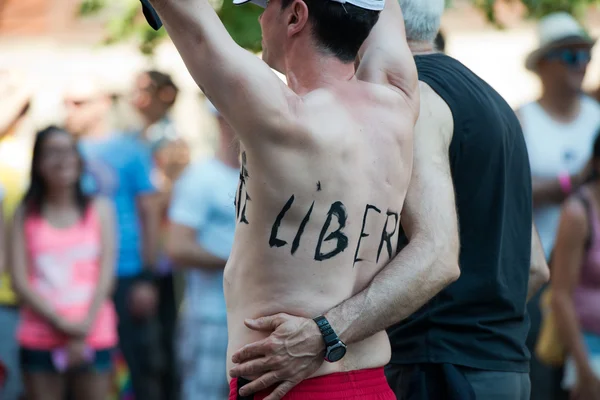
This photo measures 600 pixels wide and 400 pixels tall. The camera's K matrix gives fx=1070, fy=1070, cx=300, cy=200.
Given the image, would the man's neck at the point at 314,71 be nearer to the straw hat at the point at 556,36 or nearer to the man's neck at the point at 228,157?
the man's neck at the point at 228,157

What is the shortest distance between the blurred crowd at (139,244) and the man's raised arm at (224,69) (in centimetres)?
311

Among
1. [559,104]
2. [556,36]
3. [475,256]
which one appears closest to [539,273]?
[475,256]

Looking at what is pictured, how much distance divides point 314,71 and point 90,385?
3746 mm

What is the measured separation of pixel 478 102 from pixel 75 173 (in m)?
3.26

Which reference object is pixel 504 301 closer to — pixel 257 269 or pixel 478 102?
pixel 478 102

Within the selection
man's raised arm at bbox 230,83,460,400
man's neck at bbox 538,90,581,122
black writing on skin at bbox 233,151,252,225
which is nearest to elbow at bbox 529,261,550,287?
man's raised arm at bbox 230,83,460,400

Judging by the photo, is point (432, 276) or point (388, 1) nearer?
point (432, 276)

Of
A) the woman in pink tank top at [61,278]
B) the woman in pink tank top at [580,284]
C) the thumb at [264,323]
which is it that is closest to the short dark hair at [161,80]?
the woman in pink tank top at [61,278]

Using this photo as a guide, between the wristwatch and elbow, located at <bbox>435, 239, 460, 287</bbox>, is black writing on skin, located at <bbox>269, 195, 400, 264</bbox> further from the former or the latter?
elbow, located at <bbox>435, 239, 460, 287</bbox>

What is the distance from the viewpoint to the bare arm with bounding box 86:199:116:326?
6.06 m

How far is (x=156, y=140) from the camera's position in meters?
7.71

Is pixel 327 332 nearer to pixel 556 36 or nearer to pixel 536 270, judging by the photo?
pixel 536 270

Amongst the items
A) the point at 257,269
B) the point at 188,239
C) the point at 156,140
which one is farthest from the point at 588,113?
the point at 257,269

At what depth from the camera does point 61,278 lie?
5984mm
